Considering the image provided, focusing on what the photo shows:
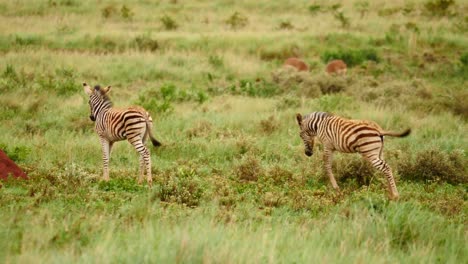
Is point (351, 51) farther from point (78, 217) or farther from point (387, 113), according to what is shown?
point (78, 217)

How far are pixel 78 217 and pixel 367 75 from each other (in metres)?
16.3

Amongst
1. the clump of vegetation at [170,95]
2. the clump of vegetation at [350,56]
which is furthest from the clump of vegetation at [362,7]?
the clump of vegetation at [170,95]

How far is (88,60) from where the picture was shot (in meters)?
21.2

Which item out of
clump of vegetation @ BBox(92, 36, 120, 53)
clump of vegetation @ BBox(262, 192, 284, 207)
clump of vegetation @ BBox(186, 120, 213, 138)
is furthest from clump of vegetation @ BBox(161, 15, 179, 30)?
clump of vegetation @ BBox(262, 192, 284, 207)

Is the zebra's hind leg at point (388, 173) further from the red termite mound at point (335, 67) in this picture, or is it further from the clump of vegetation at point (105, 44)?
the clump of vegetation at point (105, 44)

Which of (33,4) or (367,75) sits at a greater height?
(33,4)

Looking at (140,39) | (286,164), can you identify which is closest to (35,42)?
(140,39)

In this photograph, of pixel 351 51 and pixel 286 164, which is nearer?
pixel 286 164

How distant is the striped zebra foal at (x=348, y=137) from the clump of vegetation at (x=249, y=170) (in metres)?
0.97

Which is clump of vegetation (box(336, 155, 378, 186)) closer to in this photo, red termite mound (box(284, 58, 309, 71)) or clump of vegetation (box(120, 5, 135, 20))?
red termite mound (box(284, 58, 309, 71))

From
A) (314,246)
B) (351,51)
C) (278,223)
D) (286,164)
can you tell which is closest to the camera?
(314,246)

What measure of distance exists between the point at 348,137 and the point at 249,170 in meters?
1.70

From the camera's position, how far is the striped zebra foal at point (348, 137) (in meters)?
9.45

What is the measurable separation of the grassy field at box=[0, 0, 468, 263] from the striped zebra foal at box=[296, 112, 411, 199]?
36 centimetres
